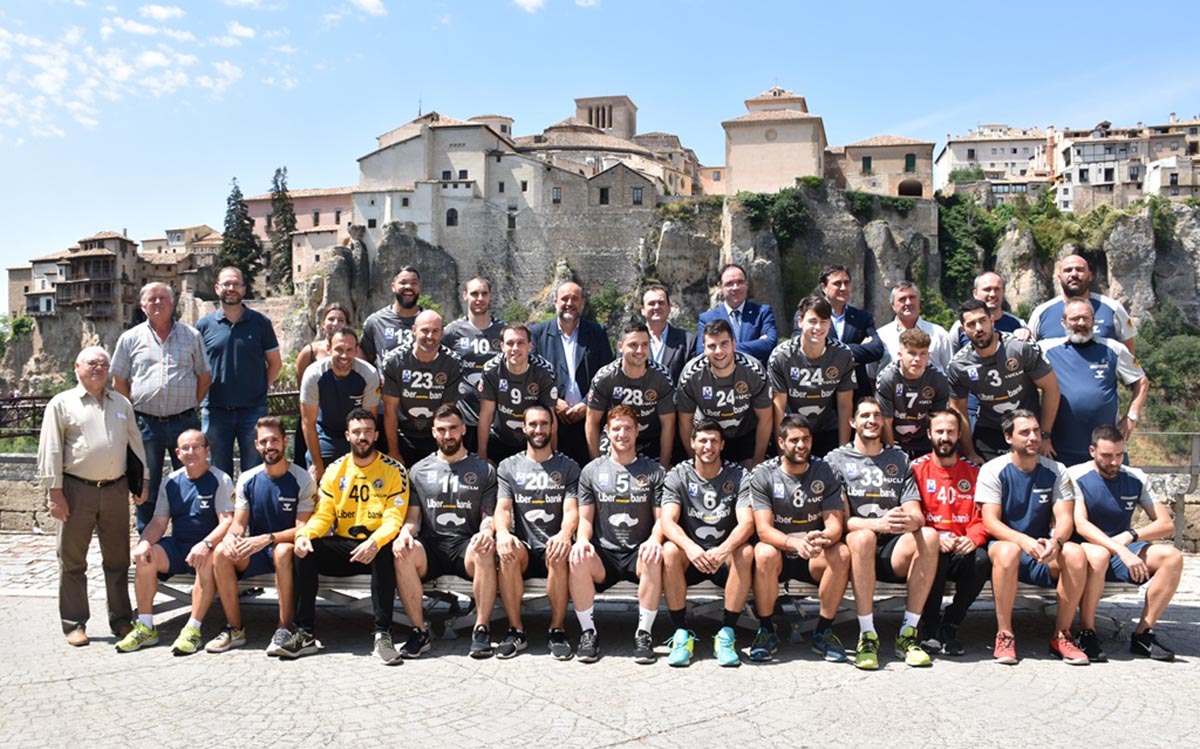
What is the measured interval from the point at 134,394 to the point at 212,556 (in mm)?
1948

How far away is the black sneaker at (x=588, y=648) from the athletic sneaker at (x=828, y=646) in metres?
1.39

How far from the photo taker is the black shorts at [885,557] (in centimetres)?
575

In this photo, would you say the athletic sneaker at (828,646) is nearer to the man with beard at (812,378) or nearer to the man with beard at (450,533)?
the man with beard at (812,378)

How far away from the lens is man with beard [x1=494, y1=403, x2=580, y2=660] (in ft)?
18.7

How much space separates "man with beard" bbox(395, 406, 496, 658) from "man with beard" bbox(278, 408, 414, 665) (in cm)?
12

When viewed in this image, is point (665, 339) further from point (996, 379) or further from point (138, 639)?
point (138, 639)

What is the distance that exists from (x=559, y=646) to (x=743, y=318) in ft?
11.4

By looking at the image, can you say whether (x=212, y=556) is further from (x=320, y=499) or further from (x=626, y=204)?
(x=626, y=204)

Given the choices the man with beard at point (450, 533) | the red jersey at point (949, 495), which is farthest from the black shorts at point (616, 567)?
the red jersey at point (949, 495)

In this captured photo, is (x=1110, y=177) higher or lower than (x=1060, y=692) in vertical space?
higher

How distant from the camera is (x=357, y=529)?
5969 mm

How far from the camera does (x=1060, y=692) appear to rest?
4.93 m

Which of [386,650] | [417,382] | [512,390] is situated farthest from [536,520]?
[417,382]

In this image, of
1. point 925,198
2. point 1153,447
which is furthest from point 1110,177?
point 1153,447
